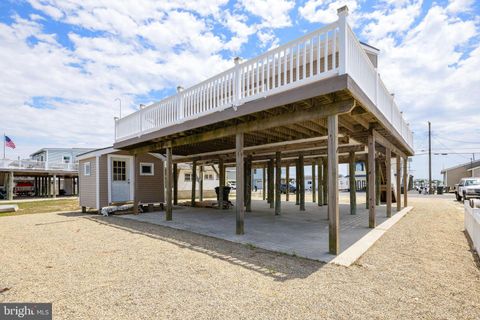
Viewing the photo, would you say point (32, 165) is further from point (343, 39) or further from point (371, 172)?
point (343, 39)

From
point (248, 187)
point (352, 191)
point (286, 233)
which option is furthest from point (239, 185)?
point (248, 187)

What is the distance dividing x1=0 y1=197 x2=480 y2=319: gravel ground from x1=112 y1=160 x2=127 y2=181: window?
666 centimetres

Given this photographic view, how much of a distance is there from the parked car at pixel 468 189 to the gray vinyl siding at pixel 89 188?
836 inches

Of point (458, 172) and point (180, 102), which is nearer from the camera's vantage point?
point (180, 102)

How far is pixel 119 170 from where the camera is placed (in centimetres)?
1314

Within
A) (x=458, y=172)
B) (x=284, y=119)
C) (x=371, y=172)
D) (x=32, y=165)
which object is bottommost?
(x=458, y=172)

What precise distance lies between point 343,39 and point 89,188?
1276 cm

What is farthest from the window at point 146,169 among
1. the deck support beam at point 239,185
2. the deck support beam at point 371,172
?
the deck support beam at point 371,172

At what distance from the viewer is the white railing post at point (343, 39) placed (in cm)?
464

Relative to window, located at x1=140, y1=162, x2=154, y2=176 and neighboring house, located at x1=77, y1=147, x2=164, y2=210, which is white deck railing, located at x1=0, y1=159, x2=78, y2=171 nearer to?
neighboring house, located at x1=77, y1=147, x2=164, y2=210

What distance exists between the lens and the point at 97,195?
488 inches

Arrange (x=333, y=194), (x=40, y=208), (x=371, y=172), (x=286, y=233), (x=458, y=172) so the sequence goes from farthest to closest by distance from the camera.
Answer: (x=458, y=172) < (x=40, y=208) < (x=371, y=172) < (x=286, y=233) < (x=333, y=194)

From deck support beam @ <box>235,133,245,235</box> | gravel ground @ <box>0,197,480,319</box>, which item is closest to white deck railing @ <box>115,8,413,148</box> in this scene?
deck support beam @ <box>235,133,245,235</box>

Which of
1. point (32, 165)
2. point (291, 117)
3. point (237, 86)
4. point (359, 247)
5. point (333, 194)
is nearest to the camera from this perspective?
point (333, 194)
